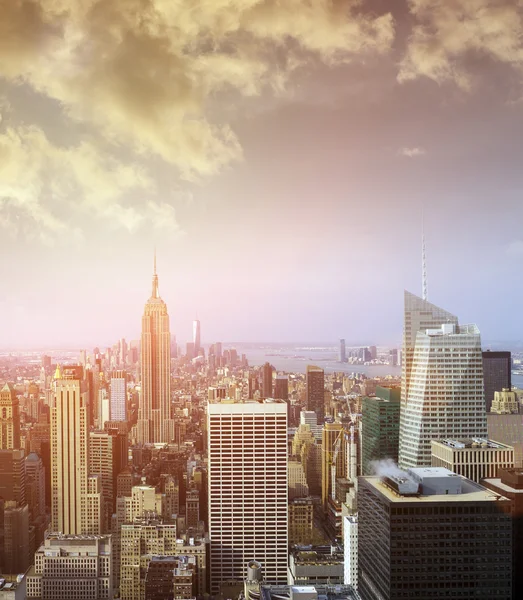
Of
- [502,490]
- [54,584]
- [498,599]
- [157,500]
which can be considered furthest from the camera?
[157,500]

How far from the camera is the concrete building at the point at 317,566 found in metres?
5.86

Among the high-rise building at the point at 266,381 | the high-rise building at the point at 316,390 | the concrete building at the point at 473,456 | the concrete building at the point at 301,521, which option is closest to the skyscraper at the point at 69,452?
the high-rise building at the point at 266,381

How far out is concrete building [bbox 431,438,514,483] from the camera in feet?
18.3

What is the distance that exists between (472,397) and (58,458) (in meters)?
4.86

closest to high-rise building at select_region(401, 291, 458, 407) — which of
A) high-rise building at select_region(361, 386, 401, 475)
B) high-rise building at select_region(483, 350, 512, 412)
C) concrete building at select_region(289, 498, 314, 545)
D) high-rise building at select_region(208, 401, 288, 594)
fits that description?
high-rise building at select_region(361, 386, 401, 475)

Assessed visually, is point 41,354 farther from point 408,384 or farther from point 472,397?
point 472,397

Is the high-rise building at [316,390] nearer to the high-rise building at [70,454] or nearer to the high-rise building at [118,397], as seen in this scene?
the high-rise building at [118,397]

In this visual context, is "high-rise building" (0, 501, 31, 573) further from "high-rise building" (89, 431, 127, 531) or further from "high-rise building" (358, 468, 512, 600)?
"high-rise building" (358, 468, 512, 600)

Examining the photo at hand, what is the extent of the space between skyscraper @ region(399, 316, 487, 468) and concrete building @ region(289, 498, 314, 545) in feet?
4.91

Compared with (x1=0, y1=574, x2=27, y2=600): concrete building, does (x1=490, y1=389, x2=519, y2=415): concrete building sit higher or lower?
higher

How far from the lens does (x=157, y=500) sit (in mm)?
7637

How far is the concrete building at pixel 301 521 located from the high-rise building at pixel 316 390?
1205 millimetres

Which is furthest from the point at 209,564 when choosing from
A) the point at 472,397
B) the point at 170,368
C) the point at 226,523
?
the point at 472,397

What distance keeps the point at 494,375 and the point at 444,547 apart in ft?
10.5
